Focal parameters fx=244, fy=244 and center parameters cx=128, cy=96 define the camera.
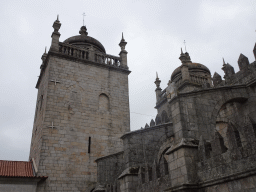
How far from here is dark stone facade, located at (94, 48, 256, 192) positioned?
5.78 m

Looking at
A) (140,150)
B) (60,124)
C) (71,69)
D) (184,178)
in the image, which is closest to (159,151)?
(140,150)

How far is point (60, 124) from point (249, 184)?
13.0 m

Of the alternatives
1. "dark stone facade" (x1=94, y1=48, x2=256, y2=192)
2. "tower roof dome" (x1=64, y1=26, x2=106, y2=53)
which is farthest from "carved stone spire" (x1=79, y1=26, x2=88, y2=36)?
"dark stone facade" (x1=94, y1=48, x2=256, y2=192)

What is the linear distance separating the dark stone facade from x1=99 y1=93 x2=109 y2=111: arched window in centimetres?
515

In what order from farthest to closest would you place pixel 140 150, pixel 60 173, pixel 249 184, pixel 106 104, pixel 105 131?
pixel 106 104
pixel 105 131
pixel 60 173
pixel 140 150
pixel 249 184

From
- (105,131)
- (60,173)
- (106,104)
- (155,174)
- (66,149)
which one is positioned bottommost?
(155,174)

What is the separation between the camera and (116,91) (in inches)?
779

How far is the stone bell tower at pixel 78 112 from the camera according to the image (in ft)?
49.9

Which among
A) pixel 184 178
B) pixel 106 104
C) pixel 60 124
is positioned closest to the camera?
pixel 184 178

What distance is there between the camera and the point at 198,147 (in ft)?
23.1

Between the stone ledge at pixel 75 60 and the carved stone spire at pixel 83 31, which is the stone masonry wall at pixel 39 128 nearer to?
the stone ledge at pixel 75 60

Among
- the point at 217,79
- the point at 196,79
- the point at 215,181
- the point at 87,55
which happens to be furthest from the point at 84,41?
the point at 215,181

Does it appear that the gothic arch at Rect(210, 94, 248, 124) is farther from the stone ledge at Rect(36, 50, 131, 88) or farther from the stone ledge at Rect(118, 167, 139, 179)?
the stone ledge at Rect(36, 50, 131, 88)

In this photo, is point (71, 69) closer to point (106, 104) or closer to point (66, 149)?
point (106, 104)
